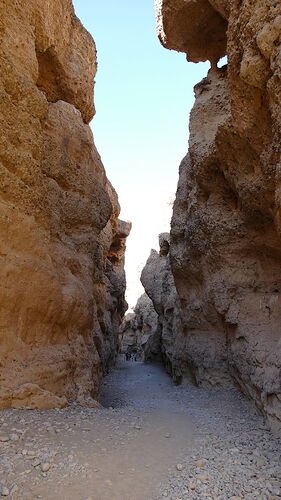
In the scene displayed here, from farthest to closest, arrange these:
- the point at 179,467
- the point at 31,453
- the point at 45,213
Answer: the point at 45,213 → the point at 179,467 → the point at 31,453

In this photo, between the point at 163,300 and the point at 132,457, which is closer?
the point at 132,457

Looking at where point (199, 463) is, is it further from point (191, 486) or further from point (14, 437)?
point (14, 437)

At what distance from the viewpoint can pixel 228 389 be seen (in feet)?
28.3

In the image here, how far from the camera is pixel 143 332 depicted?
32.8m

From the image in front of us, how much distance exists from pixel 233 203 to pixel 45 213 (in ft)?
15.9

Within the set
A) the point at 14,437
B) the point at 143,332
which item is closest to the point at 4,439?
the point at 14,437

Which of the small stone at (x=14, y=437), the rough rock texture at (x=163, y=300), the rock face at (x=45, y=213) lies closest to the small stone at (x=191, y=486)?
the small stone at (x=14, y=437)

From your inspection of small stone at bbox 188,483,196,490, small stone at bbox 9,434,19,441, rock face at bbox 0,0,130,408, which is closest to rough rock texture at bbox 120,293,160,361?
rock face at bbox 0,0,130,408

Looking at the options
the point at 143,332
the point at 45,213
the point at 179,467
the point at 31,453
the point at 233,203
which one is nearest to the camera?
the point at 31,453

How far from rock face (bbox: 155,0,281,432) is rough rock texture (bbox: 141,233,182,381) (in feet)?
15.6

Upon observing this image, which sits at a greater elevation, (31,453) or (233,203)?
(233,203)

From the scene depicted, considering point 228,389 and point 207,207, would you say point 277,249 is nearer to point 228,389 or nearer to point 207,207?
point 207,207

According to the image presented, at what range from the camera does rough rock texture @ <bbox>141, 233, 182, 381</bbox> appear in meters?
17.4

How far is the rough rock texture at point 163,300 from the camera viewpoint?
57.1 ft
